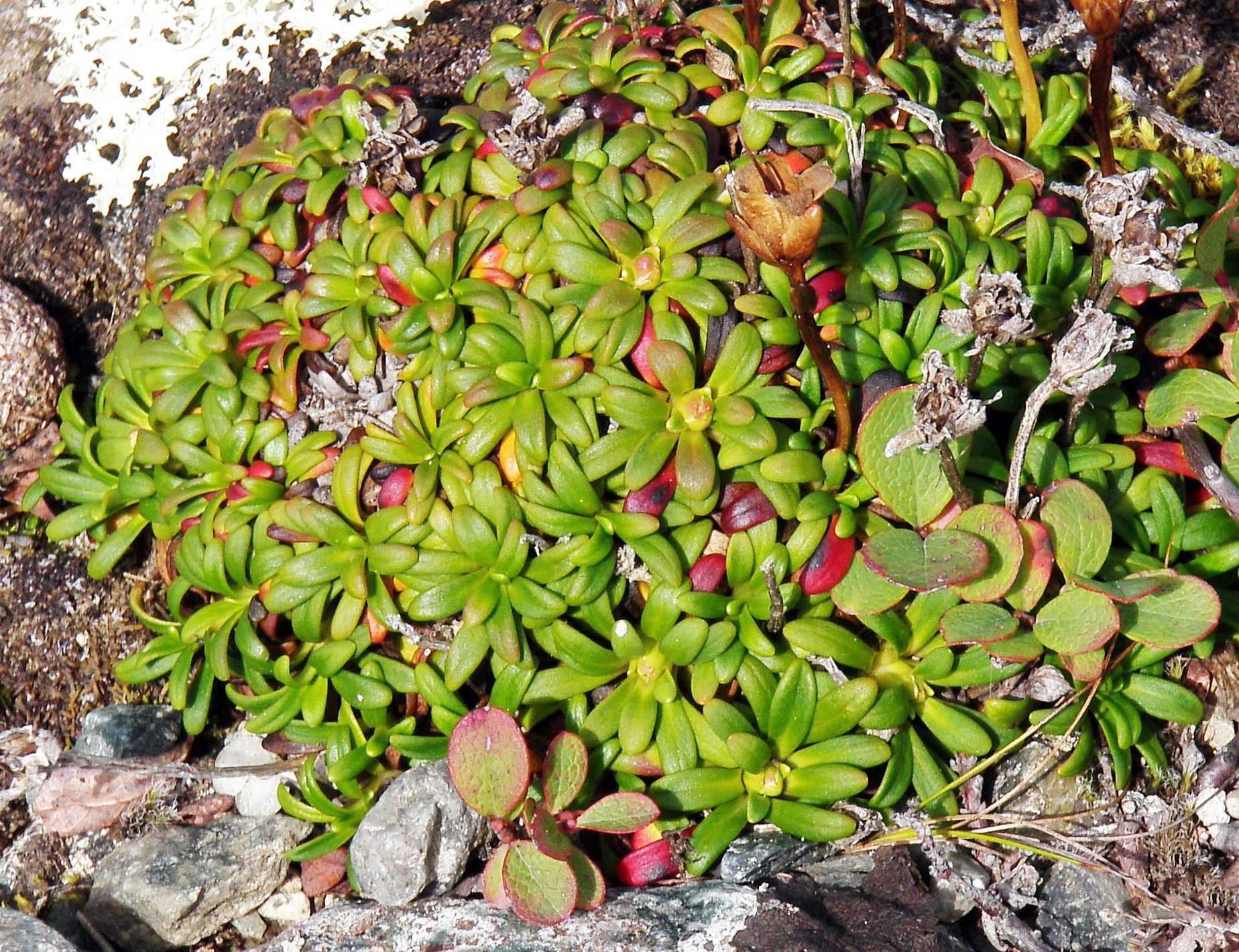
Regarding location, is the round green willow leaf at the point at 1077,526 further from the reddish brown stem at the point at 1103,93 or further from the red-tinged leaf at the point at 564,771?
the red-tinged leaf at the point at 564,771

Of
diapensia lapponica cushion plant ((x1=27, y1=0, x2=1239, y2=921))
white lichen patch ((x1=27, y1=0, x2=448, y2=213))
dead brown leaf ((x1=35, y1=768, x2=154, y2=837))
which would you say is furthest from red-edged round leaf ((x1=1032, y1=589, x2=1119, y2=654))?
white lichen patch ((x1=27, y1=0, x2=448, y2=213))

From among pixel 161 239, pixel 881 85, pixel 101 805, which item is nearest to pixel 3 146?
pixel 161 239

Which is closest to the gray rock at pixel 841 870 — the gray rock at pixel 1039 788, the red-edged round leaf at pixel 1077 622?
the gray rock at pixel 1039 788

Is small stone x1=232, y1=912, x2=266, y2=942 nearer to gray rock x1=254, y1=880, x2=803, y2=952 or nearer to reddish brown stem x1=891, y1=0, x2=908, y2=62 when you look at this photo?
gray rock x1=254, y1=880, x2=803, y2=952

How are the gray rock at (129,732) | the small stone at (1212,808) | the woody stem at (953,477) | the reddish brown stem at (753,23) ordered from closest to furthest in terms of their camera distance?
the woody stem at (953,477) < the small stone at (1212,808) < the reddish brown stem at (753,23) < the gray rock at (129,732)

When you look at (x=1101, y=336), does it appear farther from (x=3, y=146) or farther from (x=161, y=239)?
(x=3, y=146)
